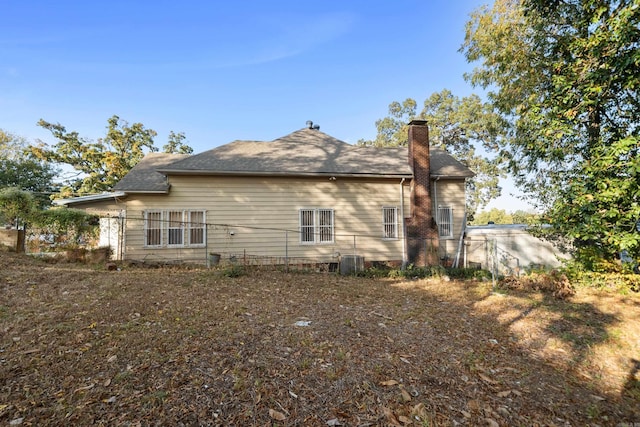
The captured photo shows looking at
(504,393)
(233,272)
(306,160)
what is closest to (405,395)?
(504,393)

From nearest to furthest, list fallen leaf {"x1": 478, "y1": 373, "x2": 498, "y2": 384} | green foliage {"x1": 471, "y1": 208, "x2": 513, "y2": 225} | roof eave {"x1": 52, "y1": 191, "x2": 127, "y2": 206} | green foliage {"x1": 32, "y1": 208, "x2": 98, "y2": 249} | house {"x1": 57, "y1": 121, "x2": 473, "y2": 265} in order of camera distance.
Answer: fallen leaf {"x1": 478, "y1": 373, "x2": 498, "y2": 384} → green foliage {"x1": 32, "y1": 208, "x2": 98, "y2": 249} → roof eave {"x1": 52, "y1": 191, "x2": 127, "y2": 206} → house {"x1": 57, "y1": 121, "x2": 473, "y2": 265} → green foliage {"x1": 471, "y1": 208, "x2": 513, "y2": 225}

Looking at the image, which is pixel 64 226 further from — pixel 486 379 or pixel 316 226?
pixel 486 379

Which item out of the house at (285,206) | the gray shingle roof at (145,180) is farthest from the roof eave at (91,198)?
the gray shingle roof at (145,180)

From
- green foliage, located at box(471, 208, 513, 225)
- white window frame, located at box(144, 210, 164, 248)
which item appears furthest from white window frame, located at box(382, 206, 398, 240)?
green foliage, located at box(471, 208, 513, 225)

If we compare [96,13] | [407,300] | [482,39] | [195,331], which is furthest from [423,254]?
[96,13]

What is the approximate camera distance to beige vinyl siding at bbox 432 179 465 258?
13391 millimetres

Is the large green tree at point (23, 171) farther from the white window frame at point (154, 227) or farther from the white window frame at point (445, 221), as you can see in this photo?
the white window frame at point (445, 221)

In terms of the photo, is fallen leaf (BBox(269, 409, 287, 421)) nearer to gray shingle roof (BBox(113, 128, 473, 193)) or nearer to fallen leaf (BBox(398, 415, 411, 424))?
fallen leaf (BBox(398, 415, 411, 424))

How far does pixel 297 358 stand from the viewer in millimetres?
3898

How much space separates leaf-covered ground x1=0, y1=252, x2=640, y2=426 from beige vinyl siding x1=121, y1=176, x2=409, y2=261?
4.34 metres

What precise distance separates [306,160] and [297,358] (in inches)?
403

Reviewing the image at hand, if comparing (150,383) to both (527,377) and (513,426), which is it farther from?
(527,377)

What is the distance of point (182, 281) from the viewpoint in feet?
25.1

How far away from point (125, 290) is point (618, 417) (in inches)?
321
